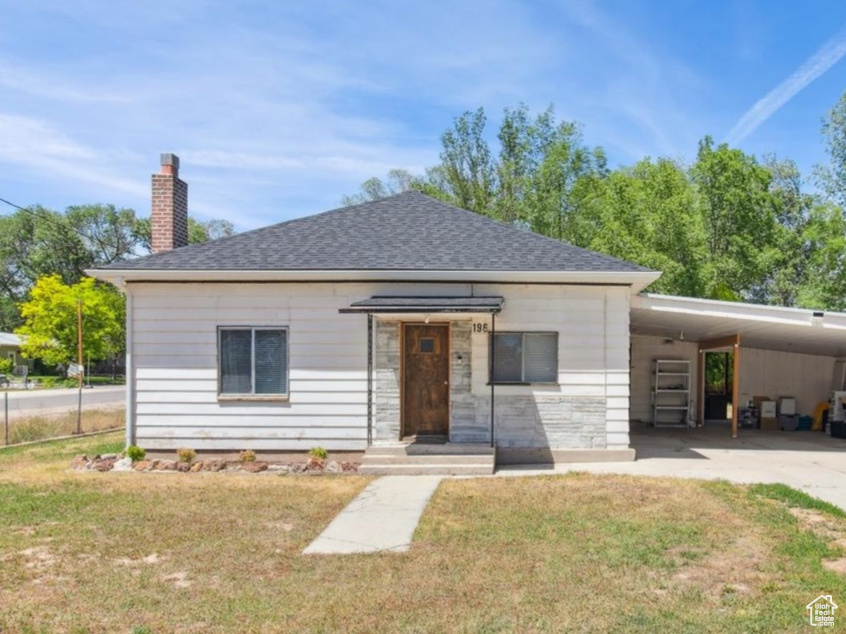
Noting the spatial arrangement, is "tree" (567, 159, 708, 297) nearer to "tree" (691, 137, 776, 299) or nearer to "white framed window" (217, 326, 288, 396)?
"tree" (691, 137, 776, 299)

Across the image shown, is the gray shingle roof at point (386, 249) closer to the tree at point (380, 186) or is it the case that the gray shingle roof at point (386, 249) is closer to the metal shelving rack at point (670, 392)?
the metal shelving rack at point (670, 392)

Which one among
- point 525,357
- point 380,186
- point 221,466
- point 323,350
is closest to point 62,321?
point 380,186

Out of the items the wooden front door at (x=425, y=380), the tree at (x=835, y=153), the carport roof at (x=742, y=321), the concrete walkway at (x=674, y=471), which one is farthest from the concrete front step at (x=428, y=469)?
the tree at (x=835, y=153)

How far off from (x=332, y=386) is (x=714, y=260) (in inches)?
671

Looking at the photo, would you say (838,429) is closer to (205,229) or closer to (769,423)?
(769,423)

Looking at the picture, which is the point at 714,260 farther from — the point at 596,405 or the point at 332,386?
the point at 332,386

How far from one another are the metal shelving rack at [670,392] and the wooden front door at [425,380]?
7.92 m

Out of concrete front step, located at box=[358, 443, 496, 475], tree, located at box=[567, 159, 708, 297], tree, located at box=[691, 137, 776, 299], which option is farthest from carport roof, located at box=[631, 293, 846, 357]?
tree, located at box=[691, 137, 776, 299]

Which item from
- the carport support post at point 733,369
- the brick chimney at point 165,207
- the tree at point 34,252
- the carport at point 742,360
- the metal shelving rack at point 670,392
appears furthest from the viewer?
the tree at point 34,252

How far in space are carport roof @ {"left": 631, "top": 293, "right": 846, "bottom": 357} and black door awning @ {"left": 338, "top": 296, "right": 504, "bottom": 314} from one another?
2897 millimetres

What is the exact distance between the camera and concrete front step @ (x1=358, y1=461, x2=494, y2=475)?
9.63m

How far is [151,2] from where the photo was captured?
10078 mm

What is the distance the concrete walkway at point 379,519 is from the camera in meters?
6.11

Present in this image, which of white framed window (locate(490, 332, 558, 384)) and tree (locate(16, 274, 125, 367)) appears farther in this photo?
tree (locate(16, 274, 125, 367))
